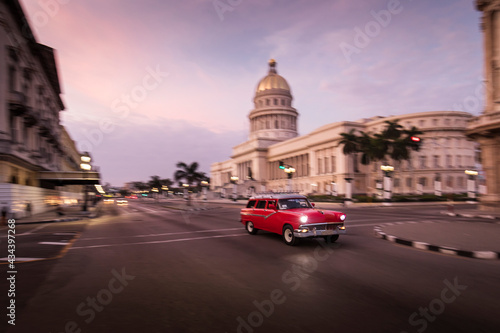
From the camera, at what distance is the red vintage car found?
31.9 feet

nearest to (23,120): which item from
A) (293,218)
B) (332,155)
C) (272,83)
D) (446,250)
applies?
(293,218)

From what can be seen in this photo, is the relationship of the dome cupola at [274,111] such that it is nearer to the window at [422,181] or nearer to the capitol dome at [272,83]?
the capitol dome at [272,83]

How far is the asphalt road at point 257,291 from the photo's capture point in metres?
4.27

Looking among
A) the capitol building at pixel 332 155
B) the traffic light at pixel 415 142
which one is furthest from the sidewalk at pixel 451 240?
the capitol building at pixel 332 155

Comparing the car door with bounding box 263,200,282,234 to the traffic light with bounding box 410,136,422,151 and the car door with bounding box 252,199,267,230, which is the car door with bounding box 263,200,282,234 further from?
the traffic light with bounding box 410,136,422,151

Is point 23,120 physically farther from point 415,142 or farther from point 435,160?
point 435,160

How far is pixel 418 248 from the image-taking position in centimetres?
948

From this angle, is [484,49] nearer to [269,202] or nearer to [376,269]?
[269,202]

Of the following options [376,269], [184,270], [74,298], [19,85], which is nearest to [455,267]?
[376,269]

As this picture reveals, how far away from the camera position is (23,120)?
1083 inches

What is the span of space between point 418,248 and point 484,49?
24.8m

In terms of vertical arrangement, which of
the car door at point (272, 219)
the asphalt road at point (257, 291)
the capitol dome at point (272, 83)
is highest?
the capitol dome at point (272, 83)

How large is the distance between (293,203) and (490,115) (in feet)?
69.2

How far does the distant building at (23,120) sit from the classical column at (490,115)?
33912 millimetres
